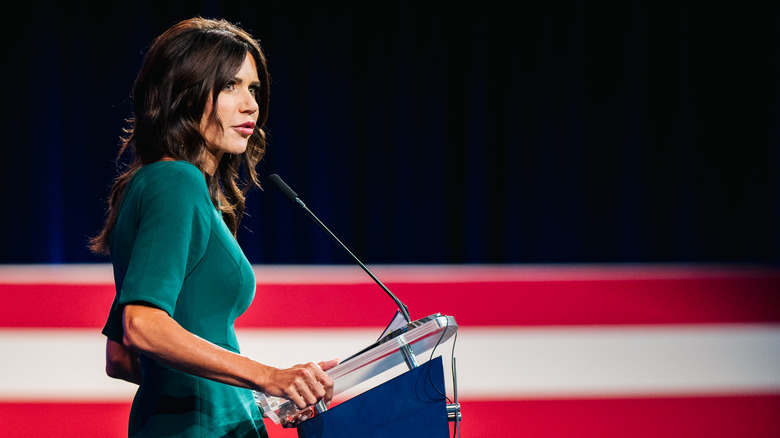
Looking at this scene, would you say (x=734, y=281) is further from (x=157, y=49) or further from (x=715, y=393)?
(x=157, y=49)

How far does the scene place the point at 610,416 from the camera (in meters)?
1.78

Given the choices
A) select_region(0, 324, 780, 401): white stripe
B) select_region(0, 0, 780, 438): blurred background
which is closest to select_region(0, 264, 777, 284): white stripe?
select_region(0, 324, 780, 401): white stripe

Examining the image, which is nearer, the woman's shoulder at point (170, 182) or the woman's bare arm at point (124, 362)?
the woman's shoulder at point (170, 182)

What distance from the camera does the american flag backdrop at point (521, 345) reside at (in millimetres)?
1741

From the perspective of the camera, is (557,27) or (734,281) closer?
(734,281)

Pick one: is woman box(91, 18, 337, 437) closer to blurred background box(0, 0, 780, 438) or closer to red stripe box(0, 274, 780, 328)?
red stripe box(0, 274, 780, 328)

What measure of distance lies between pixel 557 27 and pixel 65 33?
6.84 ft

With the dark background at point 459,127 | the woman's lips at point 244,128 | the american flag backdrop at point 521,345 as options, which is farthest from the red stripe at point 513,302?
the dark background at point 459,127

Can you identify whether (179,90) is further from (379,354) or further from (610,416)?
(610,416)

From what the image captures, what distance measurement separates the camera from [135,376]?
3.37 feet

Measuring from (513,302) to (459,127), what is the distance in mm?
1886

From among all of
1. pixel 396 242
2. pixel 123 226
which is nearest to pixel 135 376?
pixel 123 226

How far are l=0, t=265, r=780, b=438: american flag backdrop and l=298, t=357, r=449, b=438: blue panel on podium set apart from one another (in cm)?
89

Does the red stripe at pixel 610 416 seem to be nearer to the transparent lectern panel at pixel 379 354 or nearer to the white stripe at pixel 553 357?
the white stripe at pixel 553 357
